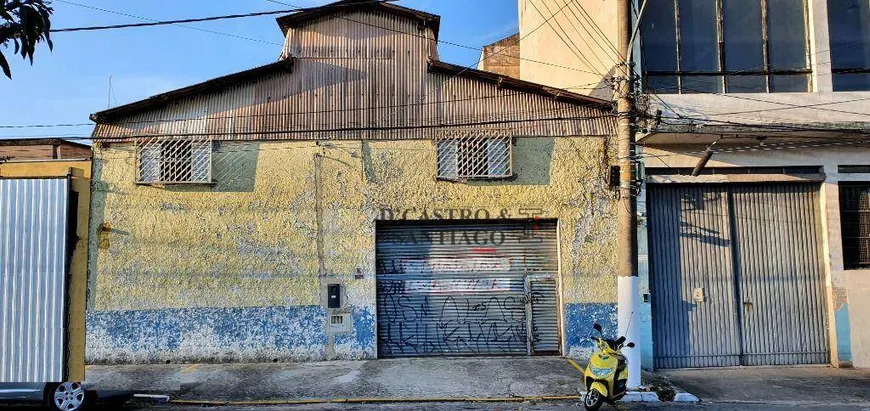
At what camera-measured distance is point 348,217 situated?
1096 centimetres

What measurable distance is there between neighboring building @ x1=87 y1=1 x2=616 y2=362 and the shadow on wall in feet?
0.09

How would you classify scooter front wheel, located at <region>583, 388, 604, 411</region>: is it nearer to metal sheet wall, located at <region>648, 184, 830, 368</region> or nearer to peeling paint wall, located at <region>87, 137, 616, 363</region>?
peeling paint wall, located at <region>87, 137, 616, 363</region>

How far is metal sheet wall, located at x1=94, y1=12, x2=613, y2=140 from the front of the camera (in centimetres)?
1106

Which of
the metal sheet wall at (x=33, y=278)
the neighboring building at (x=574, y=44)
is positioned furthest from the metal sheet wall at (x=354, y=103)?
the metal sheet wall at (x=33, y=278)

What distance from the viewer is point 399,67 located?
11.4m

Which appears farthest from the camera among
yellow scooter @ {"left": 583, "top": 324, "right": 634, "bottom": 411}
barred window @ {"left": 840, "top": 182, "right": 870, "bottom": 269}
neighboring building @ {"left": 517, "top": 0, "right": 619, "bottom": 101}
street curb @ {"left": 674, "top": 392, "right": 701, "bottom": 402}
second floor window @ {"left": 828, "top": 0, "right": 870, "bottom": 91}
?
neighboring building @ {"left": 517, "top": 0, "right": 619, "bottom": 101}

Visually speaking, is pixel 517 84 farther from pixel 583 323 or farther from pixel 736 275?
pixel 736 275

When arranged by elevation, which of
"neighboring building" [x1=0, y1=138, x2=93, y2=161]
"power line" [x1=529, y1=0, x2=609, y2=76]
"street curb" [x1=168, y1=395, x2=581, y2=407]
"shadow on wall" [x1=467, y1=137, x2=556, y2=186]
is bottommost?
"street curb" [x1=168, y1=395, x2=581, y2=407]

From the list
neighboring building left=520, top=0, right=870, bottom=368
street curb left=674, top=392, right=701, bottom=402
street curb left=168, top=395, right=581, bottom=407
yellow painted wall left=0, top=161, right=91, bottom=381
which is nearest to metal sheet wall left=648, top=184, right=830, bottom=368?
neighboring building left=520, top=0, right=870, bottom=368

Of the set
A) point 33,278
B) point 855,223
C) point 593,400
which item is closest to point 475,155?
point 593,400

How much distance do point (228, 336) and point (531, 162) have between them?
→ 632 cm

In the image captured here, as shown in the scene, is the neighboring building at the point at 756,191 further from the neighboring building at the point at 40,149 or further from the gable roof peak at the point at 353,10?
the neighboring building at the point at 40,149

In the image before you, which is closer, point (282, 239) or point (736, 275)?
point (282, 239)

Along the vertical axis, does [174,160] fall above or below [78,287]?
above
